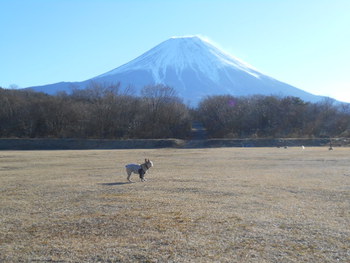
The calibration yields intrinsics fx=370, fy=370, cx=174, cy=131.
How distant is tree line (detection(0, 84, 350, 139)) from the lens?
69.5m

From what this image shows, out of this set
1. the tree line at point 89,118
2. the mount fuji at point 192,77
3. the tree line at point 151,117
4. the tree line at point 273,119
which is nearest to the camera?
the tree line at point 89,118

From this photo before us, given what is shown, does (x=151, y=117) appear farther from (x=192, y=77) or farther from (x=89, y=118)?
(x=192, y=77)

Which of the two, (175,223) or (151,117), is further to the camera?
(151,117)

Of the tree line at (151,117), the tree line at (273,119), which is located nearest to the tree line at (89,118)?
the tree line at (151,117)

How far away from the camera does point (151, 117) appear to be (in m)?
74.4

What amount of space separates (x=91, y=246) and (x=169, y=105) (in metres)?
70.0

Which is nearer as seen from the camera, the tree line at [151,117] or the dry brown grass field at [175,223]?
the dry brown grass field at [175,223]

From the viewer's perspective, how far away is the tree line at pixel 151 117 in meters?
69.5

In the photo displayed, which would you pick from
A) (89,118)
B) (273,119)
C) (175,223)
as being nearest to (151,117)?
(89,118)

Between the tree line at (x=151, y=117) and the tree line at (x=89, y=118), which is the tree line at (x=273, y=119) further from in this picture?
the tree line at (x=89, y=118)

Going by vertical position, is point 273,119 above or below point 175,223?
above

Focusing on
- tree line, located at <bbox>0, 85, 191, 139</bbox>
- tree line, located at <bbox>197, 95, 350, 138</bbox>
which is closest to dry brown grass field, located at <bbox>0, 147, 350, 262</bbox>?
tree line, located at <bbox>0, 85, 191, 139</bbox>

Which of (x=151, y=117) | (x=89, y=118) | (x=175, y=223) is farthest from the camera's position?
(x=151, y=117)

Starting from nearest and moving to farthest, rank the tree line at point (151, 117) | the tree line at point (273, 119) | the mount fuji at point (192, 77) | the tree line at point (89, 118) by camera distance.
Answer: the tree line at point (89, 118) → the tree line at point (151, 117) → the tree line at point (273, 119) → the mount fuji at point (192, 77)
